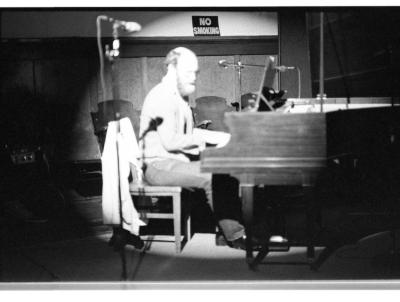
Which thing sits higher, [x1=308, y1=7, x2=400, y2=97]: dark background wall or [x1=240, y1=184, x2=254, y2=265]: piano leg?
[x1=308, y1=7, x2=400, y2=97]: dark background wall

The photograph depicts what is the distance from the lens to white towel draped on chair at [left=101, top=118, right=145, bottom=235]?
382 centimetres

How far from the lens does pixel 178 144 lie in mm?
3574

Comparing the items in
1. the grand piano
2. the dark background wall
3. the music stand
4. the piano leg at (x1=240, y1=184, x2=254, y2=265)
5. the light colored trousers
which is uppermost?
the dark background wall

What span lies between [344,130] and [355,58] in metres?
4.15

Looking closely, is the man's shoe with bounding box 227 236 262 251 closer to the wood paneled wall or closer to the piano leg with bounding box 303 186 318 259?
the piano leg with bounding box 303 186 318 259

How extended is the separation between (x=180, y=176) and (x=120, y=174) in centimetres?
53

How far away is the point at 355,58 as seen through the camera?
23.5ft

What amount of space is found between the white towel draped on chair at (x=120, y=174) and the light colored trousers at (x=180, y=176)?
0.78ft

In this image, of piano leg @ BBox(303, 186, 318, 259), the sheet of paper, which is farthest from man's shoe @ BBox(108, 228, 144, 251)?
piano leg @ BBox(303, 186, 318, 259)

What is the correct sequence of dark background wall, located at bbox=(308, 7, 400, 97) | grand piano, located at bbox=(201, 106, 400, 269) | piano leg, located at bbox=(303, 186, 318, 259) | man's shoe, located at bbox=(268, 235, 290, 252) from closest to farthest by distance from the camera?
grand piano, located at bbox=(201, 106, 400, 269), piano leg, located at bbox=(303, 186, 318, 259), man's shoe, located at bbox=(268, 235, 290, 252), dark background wall, located at bbox=(308, 7, 400, 97)

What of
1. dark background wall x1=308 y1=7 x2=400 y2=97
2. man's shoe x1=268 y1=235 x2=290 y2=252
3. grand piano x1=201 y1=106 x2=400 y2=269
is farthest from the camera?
dark background wall x1=308 y1=7 x2=400 y2=97

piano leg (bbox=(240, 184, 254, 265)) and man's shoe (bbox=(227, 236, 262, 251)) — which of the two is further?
man's shoe (bbox=(227, 236, 262, 251))

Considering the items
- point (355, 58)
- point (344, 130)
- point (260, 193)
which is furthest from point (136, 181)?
point (355, 58)

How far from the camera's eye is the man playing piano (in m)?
3.60
